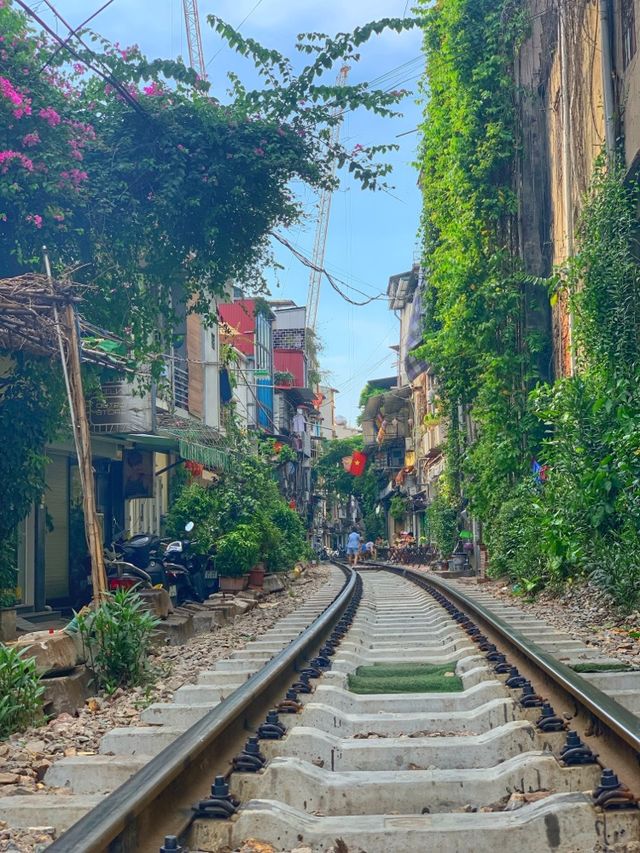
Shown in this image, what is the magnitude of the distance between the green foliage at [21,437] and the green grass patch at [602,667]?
20.9 ft

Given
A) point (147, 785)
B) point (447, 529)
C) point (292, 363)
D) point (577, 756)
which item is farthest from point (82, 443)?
point (292, 363)

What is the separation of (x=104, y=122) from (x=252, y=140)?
1.73 meters

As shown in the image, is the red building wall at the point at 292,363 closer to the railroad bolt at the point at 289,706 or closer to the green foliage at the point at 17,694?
the green foliage at the point at 17,694

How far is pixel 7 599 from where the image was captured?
10.4 metres

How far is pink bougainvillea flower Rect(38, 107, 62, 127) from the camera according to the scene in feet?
34.8

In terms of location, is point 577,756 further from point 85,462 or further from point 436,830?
point 85,462

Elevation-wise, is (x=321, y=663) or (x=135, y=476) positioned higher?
(x=135, y=476)

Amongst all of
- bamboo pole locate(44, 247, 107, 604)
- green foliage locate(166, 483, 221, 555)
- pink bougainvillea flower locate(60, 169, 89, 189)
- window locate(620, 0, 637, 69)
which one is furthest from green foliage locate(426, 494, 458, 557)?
Result: bamboo pole locate(44, 247, 107, 604)

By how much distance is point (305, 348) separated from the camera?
5866 cm

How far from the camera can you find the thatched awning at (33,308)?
8648 mm

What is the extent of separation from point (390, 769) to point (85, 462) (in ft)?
16.4

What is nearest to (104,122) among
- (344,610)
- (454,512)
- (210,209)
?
(210,209)

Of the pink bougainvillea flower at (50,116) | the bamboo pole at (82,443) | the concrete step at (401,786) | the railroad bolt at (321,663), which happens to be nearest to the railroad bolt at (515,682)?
the railroad bolt at (321,663)

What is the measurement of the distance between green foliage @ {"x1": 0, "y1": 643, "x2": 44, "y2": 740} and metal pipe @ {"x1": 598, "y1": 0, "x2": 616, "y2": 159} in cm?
1073
